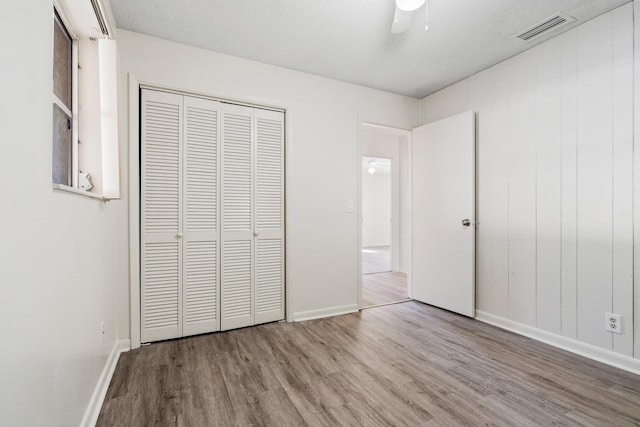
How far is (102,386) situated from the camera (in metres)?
1.71

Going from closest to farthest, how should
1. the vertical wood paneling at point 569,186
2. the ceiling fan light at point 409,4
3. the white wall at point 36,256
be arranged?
1. the white wall at point 36,256
2. the ceiling fan light at point 409,4
3. the vertical wood paneling at point 569,186

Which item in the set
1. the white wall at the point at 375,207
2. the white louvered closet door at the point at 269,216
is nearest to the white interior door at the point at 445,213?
the white louvered closet door at the point at 269,216

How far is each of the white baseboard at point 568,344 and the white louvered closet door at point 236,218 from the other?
2349 millimetres

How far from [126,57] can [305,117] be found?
1.55 m

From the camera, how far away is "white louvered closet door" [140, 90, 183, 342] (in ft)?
7.80

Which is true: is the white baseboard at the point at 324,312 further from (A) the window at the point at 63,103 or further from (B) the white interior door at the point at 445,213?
(A) the window at the point at 63,103

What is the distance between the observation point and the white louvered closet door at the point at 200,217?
2.51 metres

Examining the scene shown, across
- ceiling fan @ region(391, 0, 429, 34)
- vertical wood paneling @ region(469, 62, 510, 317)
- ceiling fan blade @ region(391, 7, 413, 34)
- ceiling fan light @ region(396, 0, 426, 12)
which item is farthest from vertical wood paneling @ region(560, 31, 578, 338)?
ceiling fan light @ region(396, 0, 426, 12)

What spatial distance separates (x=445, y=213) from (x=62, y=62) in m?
3.34

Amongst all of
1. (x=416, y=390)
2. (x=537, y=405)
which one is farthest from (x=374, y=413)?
(x=537, y=405)

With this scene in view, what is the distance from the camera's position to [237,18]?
2152 millimetres

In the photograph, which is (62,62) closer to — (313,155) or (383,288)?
(313,155)

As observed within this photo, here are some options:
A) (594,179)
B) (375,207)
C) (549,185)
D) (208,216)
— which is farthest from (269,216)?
(375,207)

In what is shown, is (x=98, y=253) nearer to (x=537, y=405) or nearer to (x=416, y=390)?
(x=416, y=390)
